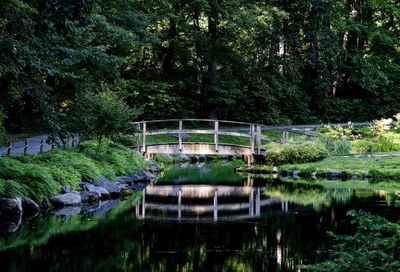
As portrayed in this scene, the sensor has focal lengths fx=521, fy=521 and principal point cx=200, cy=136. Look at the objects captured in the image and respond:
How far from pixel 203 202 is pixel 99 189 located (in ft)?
9.84

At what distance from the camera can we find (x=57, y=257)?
26.1 ft

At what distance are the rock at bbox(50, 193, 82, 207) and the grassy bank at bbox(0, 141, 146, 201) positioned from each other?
8.2 inches

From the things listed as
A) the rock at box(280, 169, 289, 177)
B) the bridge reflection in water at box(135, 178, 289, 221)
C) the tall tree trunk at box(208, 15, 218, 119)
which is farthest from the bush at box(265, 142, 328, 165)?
the tall tree trunk at box(208, 15, 218, 119)

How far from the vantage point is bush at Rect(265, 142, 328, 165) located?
2273 cm

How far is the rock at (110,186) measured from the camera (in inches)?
608

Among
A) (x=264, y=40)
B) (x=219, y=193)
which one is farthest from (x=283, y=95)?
(x=219, y=193)

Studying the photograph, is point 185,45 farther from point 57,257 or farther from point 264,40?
point 57,257

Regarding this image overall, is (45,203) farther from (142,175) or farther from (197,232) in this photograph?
(142,175)

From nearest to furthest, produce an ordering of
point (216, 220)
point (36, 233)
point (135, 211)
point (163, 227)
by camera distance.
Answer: point (36, 233) → point (163, 227) → point (216, 220) → point (135, 211)

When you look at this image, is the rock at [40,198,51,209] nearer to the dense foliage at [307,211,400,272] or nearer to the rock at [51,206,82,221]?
the rock at [51,206,82,221]

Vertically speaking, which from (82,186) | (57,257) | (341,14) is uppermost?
(341,14)

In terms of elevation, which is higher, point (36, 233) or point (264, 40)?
point (264, 40)

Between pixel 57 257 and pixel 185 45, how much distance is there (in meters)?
27.5

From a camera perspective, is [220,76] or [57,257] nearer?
[57,257]
